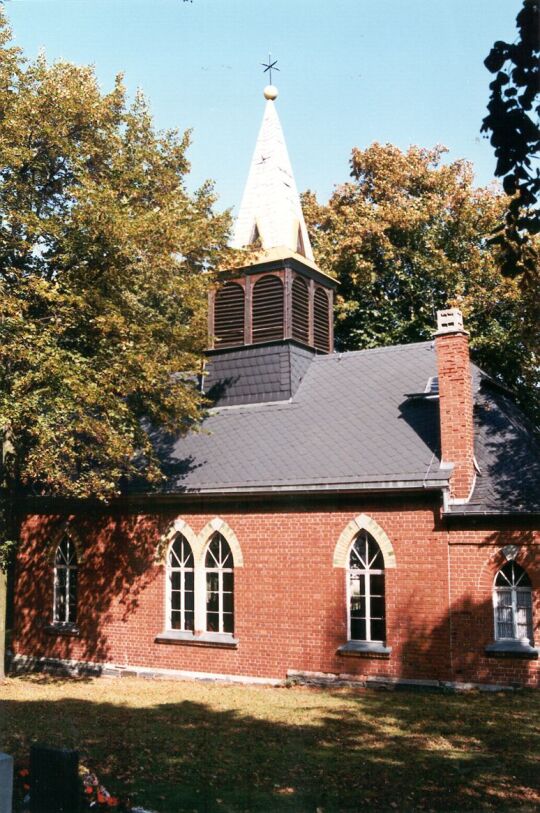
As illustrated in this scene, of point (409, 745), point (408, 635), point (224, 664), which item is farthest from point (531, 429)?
point (409, 745)

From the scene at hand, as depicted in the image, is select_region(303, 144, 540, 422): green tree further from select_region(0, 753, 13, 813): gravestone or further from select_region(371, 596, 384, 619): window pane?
select_region(0, 753, 13, 813): gravestone

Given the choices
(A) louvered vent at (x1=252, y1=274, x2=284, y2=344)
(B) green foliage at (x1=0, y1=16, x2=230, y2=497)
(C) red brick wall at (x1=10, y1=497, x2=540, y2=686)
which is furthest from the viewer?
(A) louvered vent at (x1=252, y1=274, x2=284, y2=344)

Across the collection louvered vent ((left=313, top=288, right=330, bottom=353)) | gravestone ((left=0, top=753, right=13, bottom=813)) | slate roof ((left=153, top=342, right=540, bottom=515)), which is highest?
louvered vent ((left=313, top=288, right=330, bottom=353))

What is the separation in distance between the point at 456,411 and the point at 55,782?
1128cm

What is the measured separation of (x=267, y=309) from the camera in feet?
73.5

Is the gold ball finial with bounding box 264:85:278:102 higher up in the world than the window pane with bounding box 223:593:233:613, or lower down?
higher up

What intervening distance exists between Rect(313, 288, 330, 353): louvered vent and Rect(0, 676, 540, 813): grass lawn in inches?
402

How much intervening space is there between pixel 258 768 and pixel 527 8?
8220mm

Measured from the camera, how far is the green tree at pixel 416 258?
1122 inches

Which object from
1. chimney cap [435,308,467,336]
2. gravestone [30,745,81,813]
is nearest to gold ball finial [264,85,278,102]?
chimney cap [435,308,467,336]

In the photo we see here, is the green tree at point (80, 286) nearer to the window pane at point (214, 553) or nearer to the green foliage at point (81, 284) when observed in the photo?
the green foliage at point (81, 284)

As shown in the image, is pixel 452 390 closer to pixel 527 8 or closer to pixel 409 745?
pixel 409 745

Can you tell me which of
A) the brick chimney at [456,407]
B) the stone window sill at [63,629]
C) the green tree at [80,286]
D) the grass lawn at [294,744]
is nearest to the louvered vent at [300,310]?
the green tree at [80,286]

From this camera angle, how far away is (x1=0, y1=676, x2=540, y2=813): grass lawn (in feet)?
28.2
